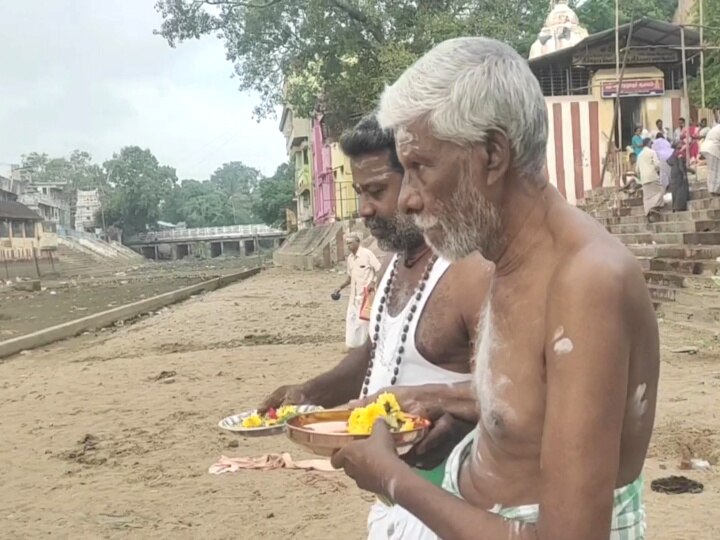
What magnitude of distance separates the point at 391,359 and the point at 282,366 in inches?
306

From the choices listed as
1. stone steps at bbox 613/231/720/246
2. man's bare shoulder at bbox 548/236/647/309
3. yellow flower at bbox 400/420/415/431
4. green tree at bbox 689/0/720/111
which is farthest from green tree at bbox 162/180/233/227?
man's bare shoulder at bbox 548/236/647/309

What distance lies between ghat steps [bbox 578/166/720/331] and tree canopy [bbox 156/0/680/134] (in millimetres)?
8047

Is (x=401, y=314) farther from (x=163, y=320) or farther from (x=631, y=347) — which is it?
(x=163, y=320)

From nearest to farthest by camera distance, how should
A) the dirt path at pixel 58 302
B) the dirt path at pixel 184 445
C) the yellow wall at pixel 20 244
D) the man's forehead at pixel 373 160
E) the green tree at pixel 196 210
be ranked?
the man's forehead at pixel 373 160, the dirt path at pixel 184 445, the dirt path at pixel 58 302, the yellow wall at pixel 20 244, the green tree at pixel 196 210

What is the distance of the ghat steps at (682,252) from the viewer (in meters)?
10.9

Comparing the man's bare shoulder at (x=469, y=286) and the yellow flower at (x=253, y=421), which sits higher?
the man's bare shoulder at (x=469, y=286)

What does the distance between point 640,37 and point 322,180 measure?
1067 inches

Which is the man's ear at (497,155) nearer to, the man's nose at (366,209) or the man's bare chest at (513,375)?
the man's bare chest at (513,375)

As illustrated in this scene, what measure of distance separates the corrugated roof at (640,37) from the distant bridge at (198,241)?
2513 inches

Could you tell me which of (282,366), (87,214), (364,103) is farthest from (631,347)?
(87,214)

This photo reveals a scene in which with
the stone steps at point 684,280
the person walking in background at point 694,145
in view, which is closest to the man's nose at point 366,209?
the stone steps at point 684,280

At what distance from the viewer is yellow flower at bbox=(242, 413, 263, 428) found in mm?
2385

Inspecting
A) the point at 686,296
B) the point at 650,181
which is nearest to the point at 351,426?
the point at 686,296

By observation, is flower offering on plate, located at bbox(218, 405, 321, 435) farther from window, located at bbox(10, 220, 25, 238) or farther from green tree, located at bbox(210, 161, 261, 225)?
green tree, located at bbox(210, 161, 261, 225)
